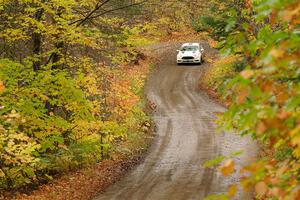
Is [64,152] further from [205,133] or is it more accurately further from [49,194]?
[205,133]

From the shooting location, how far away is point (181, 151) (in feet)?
62.9

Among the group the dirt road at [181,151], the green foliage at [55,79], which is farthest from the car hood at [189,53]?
the green foliage at [55,79]

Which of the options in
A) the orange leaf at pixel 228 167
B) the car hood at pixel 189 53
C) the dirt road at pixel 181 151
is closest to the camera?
the orange leaf at pixel 228 167

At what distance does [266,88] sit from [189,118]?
A: 21886 mm

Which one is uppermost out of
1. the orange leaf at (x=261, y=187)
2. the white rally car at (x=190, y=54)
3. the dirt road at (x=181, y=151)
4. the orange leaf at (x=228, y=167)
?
the white rally car at (x=190, y=54)

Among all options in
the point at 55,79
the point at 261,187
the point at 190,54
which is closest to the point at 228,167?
the point at 261,187

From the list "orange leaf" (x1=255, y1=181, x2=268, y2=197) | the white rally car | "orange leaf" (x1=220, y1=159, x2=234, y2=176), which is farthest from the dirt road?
the white rally car

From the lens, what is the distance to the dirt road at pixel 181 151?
1415 cm

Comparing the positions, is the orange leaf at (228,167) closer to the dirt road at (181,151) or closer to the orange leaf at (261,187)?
the orange leaf at (261,187)

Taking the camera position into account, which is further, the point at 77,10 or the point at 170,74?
the point at 170,74

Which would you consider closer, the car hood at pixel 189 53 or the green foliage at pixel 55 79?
the green foliage at pixel 55 79

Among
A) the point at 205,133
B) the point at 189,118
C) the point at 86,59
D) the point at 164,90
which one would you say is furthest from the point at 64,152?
the point at 164,90

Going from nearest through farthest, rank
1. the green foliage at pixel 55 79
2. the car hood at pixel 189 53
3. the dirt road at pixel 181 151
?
the green foliage at pixel 55 79 < the dirt road at pixel 181 151 < the car hood at pixel 189 53

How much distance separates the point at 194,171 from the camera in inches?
638
